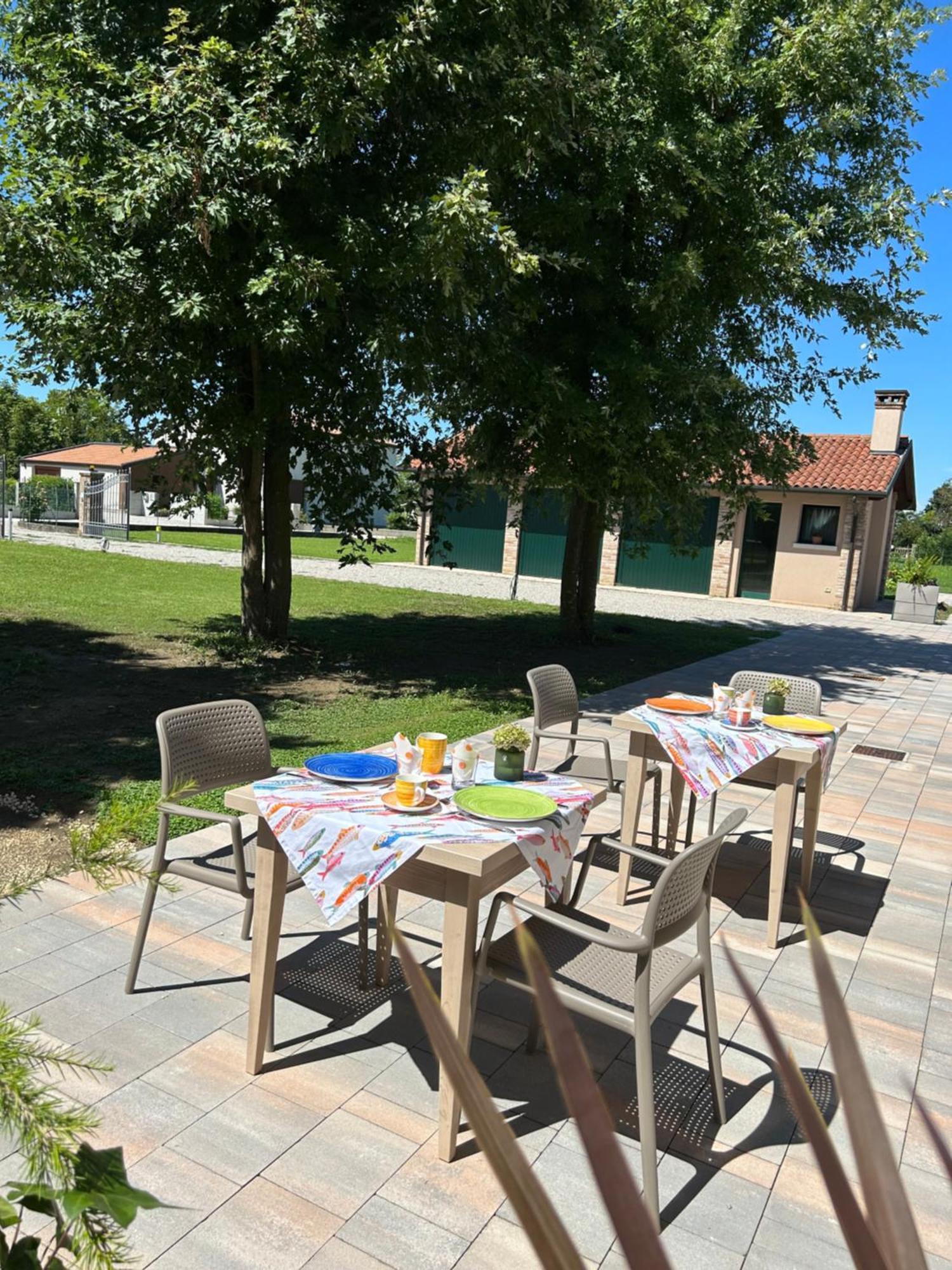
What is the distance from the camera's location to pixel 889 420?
1015 inches

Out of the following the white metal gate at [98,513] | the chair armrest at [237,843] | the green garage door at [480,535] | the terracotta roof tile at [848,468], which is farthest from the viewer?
the white metal gate at [98,513]

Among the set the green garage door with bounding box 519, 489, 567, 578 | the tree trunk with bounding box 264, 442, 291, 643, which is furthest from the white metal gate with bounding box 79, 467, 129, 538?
the tree trunk with bounding box 264, 442, 291, 643

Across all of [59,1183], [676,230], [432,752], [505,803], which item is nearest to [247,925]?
[432,752]

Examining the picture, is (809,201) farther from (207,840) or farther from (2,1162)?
(2,1162)

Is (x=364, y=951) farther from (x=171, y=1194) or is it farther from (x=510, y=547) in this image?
(x=510, y=547)

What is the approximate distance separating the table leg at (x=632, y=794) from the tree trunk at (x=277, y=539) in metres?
7.21

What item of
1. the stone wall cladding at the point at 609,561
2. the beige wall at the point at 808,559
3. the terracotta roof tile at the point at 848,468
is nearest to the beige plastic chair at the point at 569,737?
the terracotta roof tile at the point at 848,468

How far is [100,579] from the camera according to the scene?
58.5 ft

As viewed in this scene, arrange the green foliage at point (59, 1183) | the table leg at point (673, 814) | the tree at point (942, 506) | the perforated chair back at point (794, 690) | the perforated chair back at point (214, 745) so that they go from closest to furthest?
the green foliage at point (59, 1183) → the perforated chair back at point (214, 745) → the table leg at point (673, 814) → the perforated chair back at point (794, 690) → the tree at point (942, 506)

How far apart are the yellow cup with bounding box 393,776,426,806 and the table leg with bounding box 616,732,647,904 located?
1.87 metres

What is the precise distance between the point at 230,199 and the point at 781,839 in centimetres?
693

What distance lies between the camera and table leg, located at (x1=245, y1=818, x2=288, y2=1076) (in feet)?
10.2

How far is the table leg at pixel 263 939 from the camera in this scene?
312cm

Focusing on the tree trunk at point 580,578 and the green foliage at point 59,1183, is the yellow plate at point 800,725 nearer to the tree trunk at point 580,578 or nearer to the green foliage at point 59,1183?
the green foliage at point 59,1183
